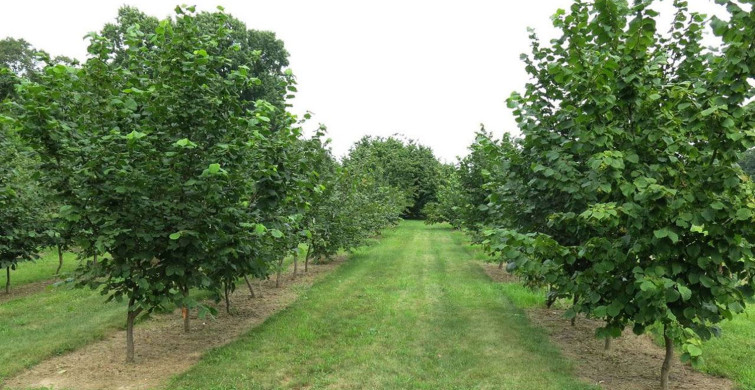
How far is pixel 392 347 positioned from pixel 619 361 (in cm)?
297

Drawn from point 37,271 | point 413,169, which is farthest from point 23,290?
point 413,169

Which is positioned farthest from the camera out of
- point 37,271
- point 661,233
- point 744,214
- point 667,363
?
point 37,271

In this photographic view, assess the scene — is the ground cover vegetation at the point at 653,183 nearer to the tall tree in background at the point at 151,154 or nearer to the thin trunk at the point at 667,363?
the thin trunk at the point at 667,363

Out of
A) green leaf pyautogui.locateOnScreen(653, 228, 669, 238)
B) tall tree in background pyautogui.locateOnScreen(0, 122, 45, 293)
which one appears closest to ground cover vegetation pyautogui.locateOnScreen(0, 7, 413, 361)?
green leaf pyautogui.locateOnScreen(653, 228, 669, 238)

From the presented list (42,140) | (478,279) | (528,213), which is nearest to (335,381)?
(528,213)

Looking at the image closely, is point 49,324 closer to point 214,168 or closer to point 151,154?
point 151,154

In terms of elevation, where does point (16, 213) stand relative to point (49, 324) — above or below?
above

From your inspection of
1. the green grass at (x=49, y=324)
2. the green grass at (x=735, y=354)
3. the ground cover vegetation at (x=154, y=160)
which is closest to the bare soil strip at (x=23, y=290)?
the green grass at (x=49, y=324)

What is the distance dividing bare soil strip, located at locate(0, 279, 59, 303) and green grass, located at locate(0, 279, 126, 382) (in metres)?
0.38

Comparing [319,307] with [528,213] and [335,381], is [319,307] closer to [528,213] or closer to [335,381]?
[335,381]

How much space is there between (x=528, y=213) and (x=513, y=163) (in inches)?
31.1

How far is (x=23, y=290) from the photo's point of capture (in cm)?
1109

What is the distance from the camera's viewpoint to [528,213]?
6316 mm

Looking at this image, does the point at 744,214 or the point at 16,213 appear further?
the point at 16,213
